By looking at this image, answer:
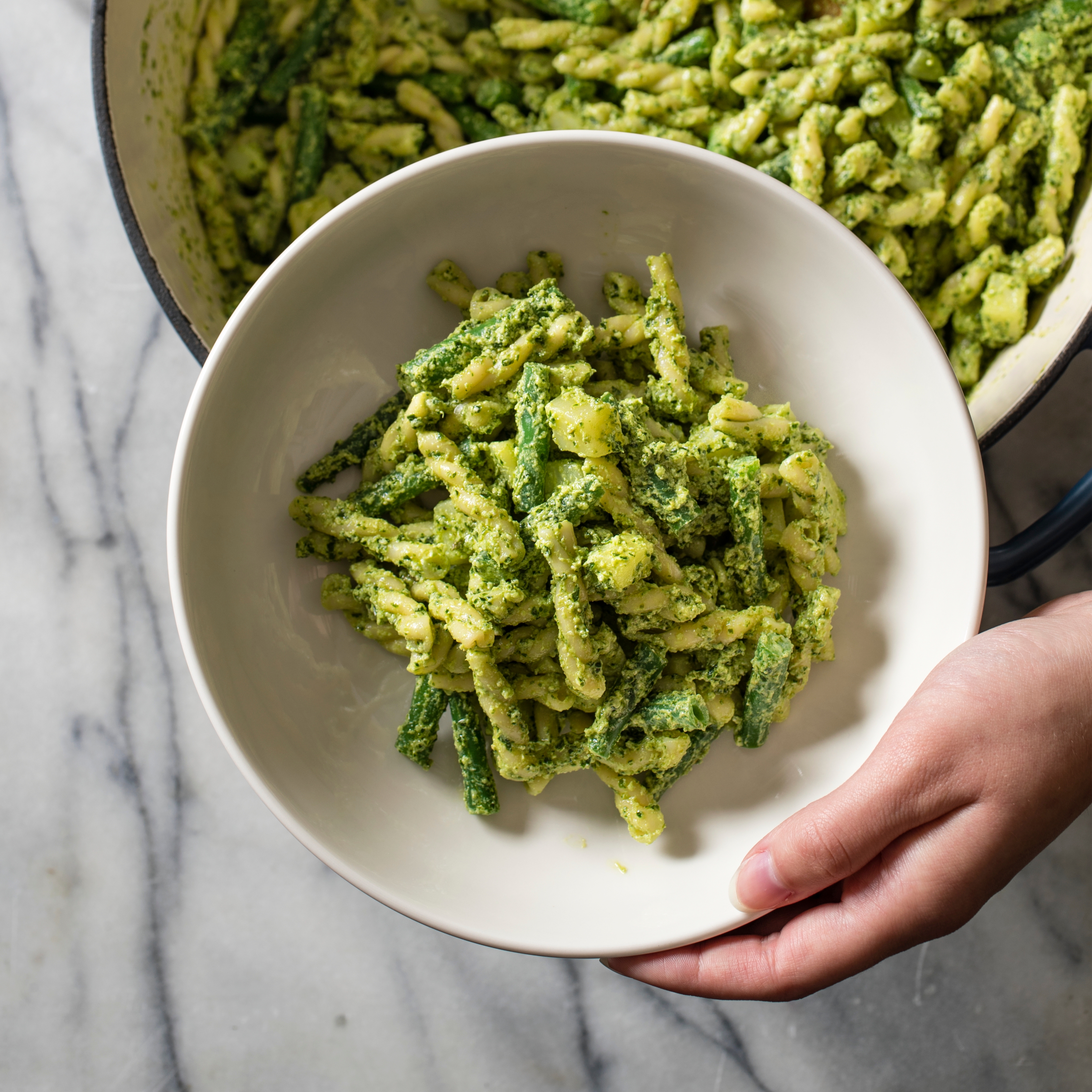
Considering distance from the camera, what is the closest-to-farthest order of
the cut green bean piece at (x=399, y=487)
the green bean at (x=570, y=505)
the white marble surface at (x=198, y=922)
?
the green bean at (x=570, y=505) < the cut green bean piece at (x=399, y=487) < the white marble surface at (x=198, y=922)

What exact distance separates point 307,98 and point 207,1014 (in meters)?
1.54

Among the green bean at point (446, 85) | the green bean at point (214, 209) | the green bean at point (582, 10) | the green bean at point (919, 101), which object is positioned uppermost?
the green bean at point (919, 101)

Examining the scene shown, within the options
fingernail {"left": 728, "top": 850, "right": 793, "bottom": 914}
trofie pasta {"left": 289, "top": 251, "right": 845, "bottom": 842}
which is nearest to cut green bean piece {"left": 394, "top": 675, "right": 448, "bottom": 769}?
trofie pasta {"left": 289, "top": 251, "right": 845, "bottom": 842}

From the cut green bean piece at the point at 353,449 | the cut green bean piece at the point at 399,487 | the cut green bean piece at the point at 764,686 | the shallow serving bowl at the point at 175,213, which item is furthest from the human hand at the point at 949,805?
the cut green bean piece at the point at 353,449

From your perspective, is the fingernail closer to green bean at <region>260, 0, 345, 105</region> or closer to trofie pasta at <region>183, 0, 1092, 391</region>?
trofie pasta at <region>183, 0, 1092, 391</region>

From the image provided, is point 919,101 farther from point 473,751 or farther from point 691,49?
point 473,751

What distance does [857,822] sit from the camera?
3.32 ft

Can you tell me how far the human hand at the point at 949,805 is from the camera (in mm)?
1013

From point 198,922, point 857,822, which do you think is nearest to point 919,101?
point 857,822

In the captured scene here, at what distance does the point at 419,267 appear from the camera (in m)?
1.18

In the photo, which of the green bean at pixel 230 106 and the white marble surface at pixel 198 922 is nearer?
the green bean at pixel 230 106

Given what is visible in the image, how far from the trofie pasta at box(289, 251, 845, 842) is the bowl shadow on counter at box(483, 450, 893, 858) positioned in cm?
3

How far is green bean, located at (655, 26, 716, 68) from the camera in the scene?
131 cm

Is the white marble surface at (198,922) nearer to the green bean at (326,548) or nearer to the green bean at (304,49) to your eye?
the green bean at (304,49)
